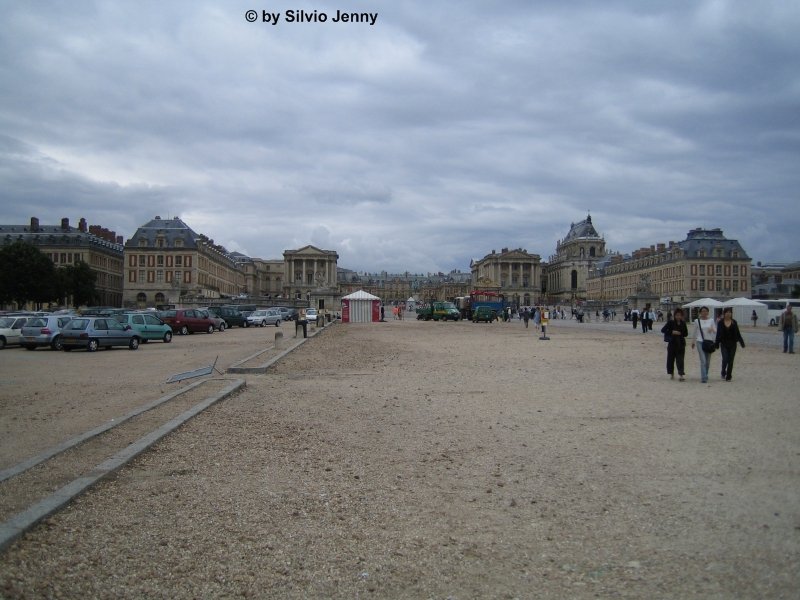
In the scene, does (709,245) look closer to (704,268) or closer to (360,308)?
(704,268)

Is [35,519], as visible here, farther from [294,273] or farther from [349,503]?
[294,273]

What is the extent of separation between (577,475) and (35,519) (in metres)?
5.16

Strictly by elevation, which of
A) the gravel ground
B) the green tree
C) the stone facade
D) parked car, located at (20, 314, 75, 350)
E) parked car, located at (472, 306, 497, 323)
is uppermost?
the stone facade

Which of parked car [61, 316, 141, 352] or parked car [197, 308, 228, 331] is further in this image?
parked car [197, 308, 228, 331]

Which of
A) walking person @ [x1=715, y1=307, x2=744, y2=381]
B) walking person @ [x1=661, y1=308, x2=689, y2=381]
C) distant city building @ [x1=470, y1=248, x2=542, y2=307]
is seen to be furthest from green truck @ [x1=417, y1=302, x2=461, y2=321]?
distant city building @ [x1=470, y1=248, x2=542, y2=307]

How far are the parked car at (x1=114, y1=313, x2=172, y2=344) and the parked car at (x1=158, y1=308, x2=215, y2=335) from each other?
29.0 feet

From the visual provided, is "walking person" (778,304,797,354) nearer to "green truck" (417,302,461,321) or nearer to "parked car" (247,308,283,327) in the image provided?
"parked car" (247,308,283,327)

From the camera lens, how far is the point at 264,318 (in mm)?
64500

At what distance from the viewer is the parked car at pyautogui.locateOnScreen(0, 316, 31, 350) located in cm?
2941

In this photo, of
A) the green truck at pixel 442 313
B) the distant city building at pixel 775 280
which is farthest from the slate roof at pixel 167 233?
the distant city building at pixel 775 280

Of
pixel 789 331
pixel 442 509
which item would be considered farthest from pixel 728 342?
pixel 442 509

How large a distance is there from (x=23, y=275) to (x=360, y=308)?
3707 cm

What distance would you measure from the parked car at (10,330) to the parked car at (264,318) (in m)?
31.3

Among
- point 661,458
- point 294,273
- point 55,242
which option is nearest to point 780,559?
point 661,458
